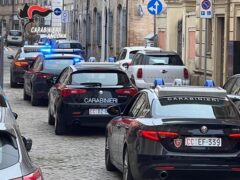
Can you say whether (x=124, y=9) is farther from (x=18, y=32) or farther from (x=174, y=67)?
(x=18, y=32)

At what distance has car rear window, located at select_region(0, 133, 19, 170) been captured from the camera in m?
6.49

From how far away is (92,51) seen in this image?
198 feet

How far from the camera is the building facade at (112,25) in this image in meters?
49.5

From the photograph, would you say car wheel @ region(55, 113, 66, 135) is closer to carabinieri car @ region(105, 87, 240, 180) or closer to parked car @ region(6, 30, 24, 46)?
carabinieri car @ region(105, 87, 240, 180)

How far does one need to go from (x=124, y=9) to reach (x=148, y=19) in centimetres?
152

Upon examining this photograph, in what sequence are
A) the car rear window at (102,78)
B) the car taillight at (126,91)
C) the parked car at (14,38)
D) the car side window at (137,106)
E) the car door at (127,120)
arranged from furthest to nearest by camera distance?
the parked car at (14,38) < the car rear window at (102,78) < the car taillight at (126,91) < the car side window at (137,106) < the car door at (127,120)

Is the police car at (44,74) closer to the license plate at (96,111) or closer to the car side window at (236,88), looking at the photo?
the license plate at (96,111)

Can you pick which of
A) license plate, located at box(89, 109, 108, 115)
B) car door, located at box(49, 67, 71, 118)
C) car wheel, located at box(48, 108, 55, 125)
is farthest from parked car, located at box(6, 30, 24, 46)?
license plate, located at box(89, 109, 108, 115)

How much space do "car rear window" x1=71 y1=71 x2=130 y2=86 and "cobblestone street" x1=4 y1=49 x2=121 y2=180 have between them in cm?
110

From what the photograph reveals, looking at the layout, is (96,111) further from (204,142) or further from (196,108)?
(204,142)

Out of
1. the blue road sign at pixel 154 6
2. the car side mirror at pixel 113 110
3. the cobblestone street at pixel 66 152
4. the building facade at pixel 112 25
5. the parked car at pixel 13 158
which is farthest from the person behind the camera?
the building facade at pixel 112 25

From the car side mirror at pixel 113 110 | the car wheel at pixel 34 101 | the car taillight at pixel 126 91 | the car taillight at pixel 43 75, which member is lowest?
the car wheel at pixel 34 101

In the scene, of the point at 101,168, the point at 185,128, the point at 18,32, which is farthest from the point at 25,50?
the point at 18,32

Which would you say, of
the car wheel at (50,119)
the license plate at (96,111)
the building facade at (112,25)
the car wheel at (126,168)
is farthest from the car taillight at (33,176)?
the building facade at (112,25)
